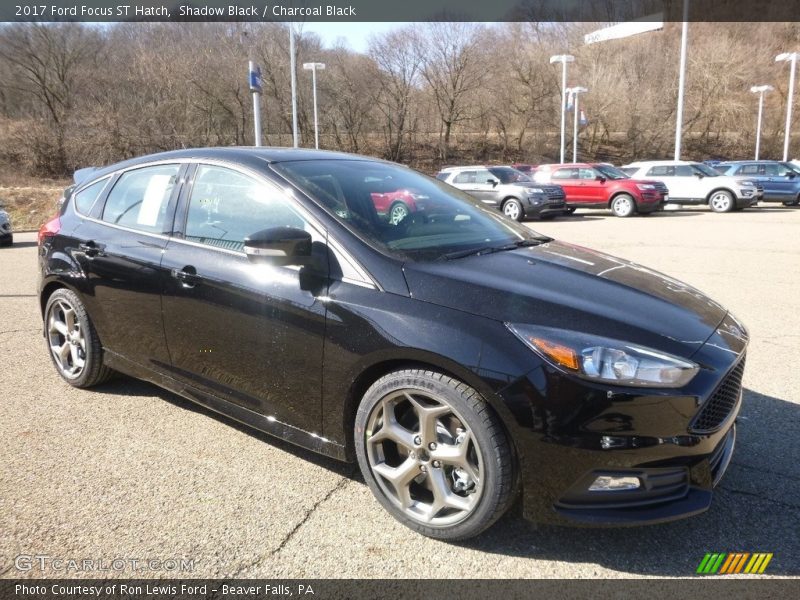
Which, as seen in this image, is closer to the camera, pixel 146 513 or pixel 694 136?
pixel 146 513

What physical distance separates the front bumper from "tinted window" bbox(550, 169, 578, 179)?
67.5 feet

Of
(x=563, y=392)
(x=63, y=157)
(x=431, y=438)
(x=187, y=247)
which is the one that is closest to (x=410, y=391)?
(x=431, y=438)

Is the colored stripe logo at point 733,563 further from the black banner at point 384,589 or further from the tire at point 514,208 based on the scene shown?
the tire at point 514,208

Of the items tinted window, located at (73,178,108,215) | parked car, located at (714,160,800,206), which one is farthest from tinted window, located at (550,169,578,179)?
tinted window, located at (73,178,108,215)

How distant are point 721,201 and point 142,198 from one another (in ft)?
72.2

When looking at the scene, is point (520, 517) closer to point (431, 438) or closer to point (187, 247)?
point (431, 438)

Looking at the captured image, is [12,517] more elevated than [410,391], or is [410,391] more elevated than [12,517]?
[410,391]

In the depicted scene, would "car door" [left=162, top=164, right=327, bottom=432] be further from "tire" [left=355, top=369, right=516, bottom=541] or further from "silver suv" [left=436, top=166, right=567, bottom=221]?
"silver suv" [left=436, top=166, right=567, bottom=221]

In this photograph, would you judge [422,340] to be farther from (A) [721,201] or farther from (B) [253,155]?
(A) [721,201]

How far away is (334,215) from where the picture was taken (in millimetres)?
3010

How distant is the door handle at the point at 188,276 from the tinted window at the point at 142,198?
41 cm

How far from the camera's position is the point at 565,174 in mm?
22125

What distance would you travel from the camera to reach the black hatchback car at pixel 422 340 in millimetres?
2361

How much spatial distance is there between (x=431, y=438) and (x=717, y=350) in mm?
1250
